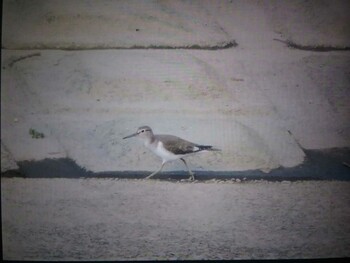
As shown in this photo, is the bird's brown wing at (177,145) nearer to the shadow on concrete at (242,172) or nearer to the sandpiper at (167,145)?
the sandpiper at (167,145)

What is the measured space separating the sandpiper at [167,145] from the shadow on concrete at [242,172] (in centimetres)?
10

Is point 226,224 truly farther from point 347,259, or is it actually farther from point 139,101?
point 139,101

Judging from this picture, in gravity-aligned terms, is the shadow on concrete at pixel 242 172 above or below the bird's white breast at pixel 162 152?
below

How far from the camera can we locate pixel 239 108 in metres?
1.89

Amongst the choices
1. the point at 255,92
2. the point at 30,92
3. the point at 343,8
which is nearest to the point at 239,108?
the point at 255,92

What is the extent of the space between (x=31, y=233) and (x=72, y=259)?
0.24m

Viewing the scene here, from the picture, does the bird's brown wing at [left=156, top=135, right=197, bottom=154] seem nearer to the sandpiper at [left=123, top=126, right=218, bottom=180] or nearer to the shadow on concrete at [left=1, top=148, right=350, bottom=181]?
the sandpiper at [left=123, top=126, right=218, bottom=180]

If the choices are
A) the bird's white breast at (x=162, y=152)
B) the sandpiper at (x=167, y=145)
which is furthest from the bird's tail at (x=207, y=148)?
the bird's white breast at (x=162, y=152)

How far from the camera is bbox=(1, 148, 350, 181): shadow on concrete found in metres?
1.87

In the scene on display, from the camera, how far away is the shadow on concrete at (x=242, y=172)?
1.87 metres

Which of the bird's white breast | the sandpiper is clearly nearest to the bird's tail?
the sandpiper

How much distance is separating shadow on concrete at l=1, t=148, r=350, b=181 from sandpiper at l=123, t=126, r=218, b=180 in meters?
0.10


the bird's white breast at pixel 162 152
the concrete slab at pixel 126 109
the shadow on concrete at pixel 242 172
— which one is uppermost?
the concrete slab at pixel 126 109

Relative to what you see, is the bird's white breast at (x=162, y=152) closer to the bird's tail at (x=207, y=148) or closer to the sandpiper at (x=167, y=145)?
the sandpiper at (x=167, y=145)
